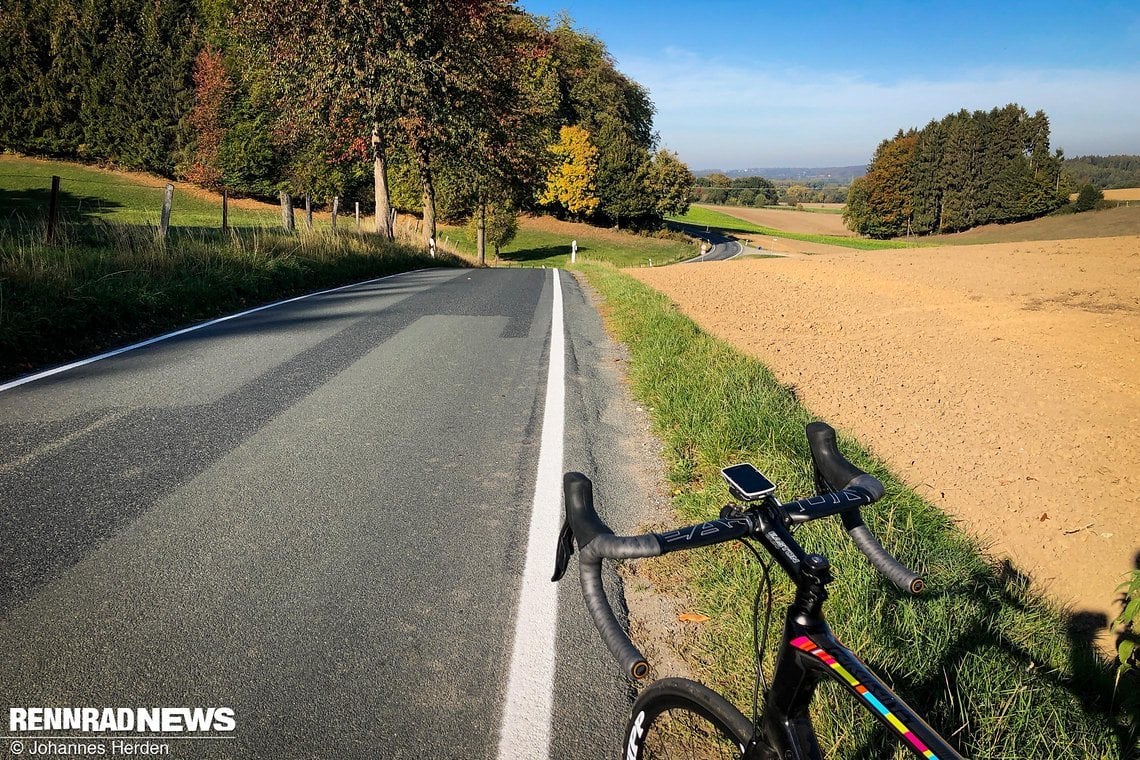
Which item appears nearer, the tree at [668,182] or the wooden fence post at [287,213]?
the wooden fence post at [287,213]

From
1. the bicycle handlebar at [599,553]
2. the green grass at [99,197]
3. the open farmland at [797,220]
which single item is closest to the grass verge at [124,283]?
the bicycle handlebar at [599,553]

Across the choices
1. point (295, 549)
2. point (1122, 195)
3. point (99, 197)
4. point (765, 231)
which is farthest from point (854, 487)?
point (1122, 195)

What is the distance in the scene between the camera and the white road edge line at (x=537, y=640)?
212 cm

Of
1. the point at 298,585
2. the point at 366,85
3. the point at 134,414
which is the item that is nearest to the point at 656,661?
the point at 298,585

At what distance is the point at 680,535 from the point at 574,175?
5882cm

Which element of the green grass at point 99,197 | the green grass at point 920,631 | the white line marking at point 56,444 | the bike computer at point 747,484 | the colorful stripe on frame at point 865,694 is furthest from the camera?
the green grass at point 99,197

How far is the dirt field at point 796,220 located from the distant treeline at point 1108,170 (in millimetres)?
35648

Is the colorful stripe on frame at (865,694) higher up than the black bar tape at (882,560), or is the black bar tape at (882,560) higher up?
the black bar tape at (882,560)

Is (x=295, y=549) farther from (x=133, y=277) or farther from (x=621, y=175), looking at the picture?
(x=621, y=175)

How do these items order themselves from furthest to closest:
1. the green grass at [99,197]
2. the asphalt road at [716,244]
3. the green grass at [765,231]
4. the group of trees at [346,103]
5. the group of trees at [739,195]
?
the group of trees at [739,195] → the green grass at [765,231] → the asphalt road at [716,244] → the green grass at [99,197] → the group of trees at [346,103]

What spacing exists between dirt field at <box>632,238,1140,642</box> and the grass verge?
7656 mm

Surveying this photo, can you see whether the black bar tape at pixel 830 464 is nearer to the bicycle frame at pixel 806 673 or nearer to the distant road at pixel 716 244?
the bicycle frame at pixel 806 673

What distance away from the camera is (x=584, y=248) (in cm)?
5250

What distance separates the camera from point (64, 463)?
159 inches
